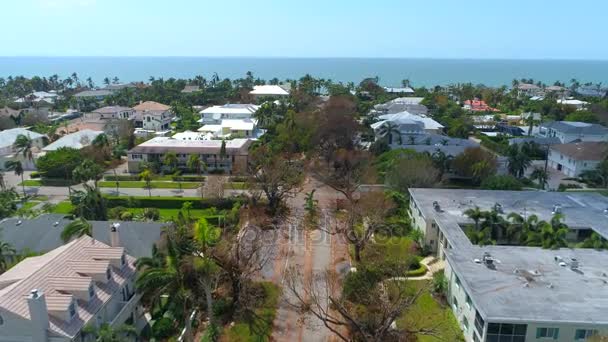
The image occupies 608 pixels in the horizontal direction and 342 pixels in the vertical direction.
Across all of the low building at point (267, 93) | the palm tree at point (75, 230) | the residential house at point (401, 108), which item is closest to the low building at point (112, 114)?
the low building at point (267, 93)

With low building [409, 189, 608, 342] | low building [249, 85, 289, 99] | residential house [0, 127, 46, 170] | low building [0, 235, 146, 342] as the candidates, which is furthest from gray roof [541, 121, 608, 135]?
residential house [0, 127, 46, 170]

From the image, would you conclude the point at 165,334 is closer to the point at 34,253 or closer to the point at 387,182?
the point at 34,253

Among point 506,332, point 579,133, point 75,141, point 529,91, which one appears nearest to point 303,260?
point 506,332

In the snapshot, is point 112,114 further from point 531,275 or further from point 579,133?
point 531,275

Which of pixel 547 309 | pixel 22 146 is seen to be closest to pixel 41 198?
pixel 22 146

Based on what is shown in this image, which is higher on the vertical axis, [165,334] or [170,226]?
[170,226]

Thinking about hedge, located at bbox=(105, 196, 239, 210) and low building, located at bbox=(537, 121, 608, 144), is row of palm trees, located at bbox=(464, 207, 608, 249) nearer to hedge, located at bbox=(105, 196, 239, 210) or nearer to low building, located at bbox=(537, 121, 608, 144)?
hedge, located at bbox=(105, 196, 239, 210)
